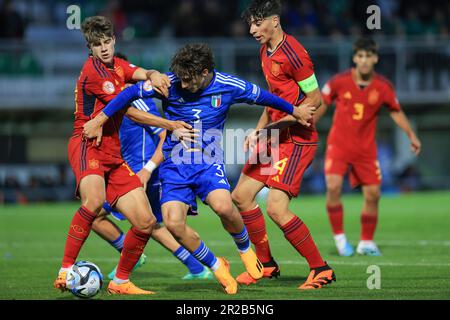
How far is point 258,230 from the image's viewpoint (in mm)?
9469

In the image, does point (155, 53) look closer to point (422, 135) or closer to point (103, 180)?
point (422, 135)

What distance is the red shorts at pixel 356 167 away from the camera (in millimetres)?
12377

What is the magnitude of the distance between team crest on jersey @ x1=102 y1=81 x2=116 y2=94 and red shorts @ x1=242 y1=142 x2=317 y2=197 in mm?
1583

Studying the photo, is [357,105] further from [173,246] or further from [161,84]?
[161,84]

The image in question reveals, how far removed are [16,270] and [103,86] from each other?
9.47ft

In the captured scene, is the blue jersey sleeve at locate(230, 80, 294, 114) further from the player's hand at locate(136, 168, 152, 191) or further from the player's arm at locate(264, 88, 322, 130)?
the player's hand at locate(136, 168, 152, 191)

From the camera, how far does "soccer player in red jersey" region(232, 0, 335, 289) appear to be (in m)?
8.91

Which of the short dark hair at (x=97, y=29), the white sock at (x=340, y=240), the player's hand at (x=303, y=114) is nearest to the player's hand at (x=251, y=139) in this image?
the player's hand at (x=303, y=114)

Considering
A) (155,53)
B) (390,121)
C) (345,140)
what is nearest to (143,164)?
(345,140)

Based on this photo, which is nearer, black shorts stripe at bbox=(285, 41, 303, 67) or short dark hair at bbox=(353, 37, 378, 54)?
black shorts stripe at bbox=(285, 41, 303, 67)

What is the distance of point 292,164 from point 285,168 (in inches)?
3.4

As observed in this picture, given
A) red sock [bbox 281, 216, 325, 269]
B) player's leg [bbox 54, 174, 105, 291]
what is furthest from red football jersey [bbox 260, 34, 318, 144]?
player's leg [bbox 54, 174, 105, 291]

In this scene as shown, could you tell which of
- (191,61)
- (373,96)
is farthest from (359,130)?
(191,61)

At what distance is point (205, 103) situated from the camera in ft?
28.5
